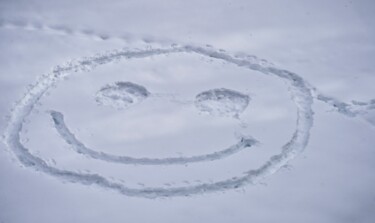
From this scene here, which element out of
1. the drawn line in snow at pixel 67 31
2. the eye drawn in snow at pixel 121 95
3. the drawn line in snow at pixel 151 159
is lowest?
the drawn line in snow at pixel 151 159

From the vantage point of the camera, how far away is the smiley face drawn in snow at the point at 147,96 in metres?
0.96

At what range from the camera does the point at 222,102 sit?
3.82ft

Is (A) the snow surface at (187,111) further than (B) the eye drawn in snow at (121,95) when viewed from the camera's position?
No

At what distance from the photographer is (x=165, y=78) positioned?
4.03ft

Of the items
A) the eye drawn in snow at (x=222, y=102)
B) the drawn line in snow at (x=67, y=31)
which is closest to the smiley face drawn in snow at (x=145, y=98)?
the eye drawn in snow at (x=222, y=102)

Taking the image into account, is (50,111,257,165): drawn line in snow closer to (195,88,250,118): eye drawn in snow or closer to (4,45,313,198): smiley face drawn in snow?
(4,45,313,198): smiley face drawn in snow

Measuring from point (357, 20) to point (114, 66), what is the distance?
76cm

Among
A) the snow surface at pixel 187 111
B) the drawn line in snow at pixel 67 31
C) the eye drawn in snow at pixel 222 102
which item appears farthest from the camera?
the drawn line in snow at pixel 67 31

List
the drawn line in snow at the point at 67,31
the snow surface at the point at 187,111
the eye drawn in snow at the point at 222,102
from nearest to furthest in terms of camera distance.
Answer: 1. the snow surface at the point at 187,111
2. the eye drawn in snow at the point at 222,102
3. the drawn line in snow at the point at 67,31

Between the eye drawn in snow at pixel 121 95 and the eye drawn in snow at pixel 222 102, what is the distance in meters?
0.15

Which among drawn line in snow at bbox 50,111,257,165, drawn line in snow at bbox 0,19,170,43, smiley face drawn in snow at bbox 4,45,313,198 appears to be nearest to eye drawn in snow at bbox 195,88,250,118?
smiley face drawn in snow at bbox 4,45,313,198

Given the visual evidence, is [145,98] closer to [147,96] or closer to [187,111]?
[147,96]

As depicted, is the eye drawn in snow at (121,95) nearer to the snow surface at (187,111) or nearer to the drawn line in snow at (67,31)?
the snow surface at (187,111)

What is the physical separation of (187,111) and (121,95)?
0.60 ft
